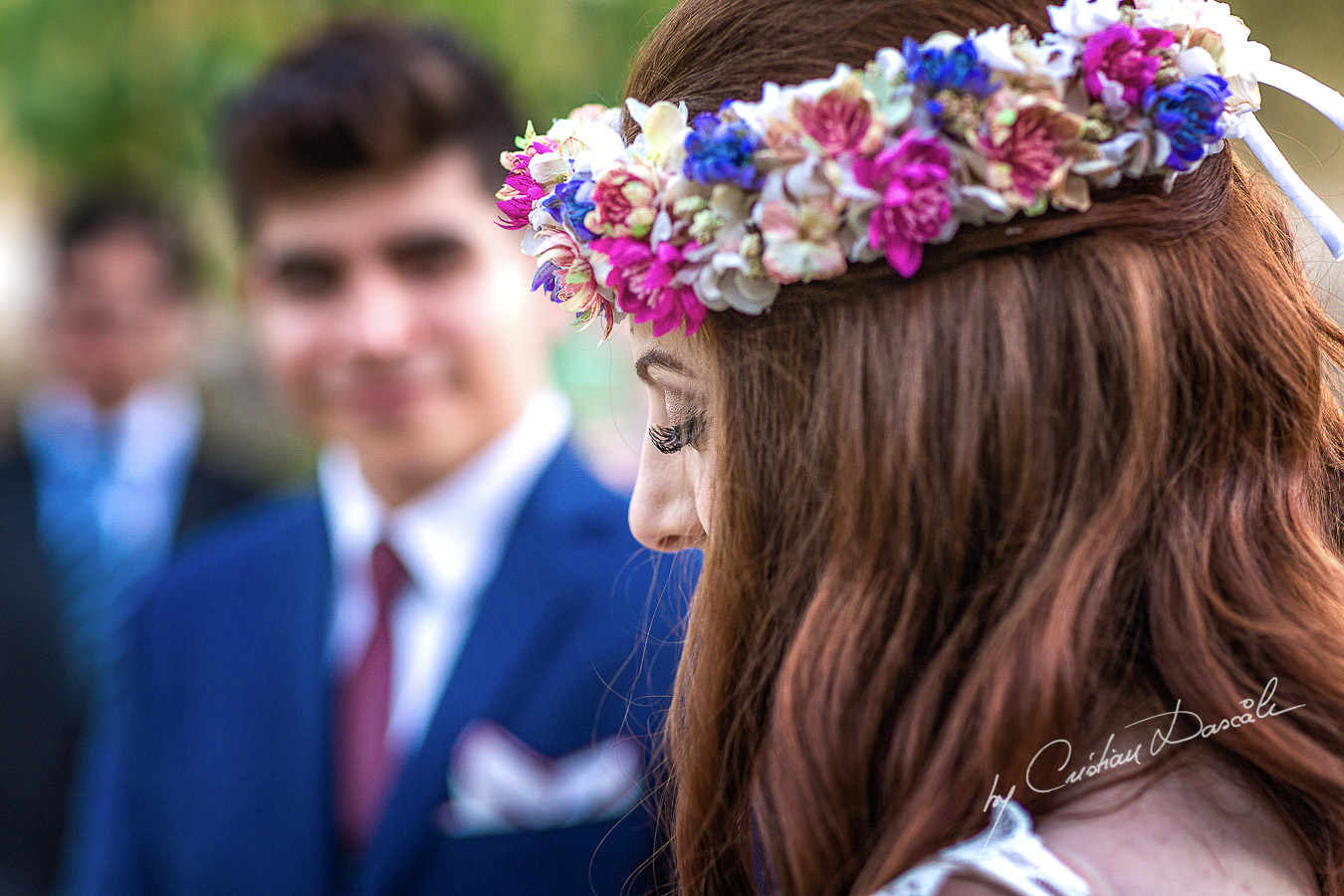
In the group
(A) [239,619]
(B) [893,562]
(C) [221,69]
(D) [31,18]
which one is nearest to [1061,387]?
(B) [893,562]

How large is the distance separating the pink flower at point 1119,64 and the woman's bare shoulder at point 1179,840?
0.72 meters

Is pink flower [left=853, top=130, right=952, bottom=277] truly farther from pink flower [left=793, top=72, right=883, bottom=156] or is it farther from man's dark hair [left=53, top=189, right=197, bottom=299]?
man's dark hair [left=53, top=189, right=197, bottom=299]

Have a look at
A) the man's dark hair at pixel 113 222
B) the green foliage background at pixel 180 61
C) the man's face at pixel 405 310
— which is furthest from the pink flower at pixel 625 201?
the man's dark hair at pixel 113 222

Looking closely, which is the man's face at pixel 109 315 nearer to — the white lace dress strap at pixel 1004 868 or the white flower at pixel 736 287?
the white flower at pixel 736 287

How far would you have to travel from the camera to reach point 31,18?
359cm

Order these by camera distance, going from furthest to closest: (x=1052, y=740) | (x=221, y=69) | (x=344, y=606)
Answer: (x=221, y=69) < (x=344, y=606) < (x=1052, y=740)

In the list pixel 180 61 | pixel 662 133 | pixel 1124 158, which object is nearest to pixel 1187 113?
pixel 1124 158

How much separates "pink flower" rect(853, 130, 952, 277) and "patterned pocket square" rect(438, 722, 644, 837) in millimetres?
1232

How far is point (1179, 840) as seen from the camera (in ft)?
3.41

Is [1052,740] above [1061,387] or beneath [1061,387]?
beneath

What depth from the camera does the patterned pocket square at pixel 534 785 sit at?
197 centimetres

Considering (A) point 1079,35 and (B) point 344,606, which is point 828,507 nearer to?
(A) point 1079,35

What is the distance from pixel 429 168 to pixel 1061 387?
1.73 m

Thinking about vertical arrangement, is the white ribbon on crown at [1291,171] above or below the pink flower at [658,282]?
above
